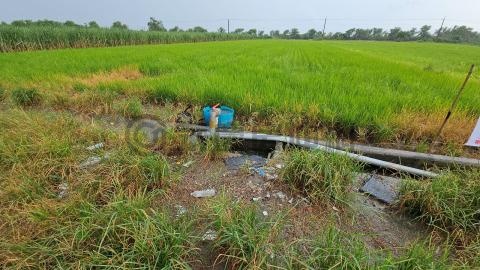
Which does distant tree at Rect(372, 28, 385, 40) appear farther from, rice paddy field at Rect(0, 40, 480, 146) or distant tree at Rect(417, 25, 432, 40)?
rice paddy field at Rect(0, 40, 480, 146)

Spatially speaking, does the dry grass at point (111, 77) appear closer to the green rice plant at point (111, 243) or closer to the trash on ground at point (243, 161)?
the trash on ground at point (243, 161)

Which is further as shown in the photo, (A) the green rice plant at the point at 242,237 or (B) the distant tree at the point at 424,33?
(B) the distant tree at the point at 424,33

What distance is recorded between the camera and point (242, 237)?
4.47 ft

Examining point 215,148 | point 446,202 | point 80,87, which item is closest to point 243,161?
point 215,148

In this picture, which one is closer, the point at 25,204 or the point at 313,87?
the point at 25,204

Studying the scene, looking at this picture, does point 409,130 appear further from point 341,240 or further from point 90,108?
point 90,108

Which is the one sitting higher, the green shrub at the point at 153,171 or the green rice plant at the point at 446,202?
the green shrub at the point at 153,171

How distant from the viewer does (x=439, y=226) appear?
175 centimetres

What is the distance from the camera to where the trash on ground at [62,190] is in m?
1.80

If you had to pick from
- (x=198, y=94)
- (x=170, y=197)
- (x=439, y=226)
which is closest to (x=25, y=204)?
(x=170, y=197)

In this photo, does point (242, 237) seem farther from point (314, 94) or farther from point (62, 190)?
point (314, 94)

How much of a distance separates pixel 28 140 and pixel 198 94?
6.46 feet

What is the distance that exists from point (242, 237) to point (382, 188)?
4.64ft

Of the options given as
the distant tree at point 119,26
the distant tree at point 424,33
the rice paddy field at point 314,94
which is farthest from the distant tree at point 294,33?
the rice paddy field at point 314,94
